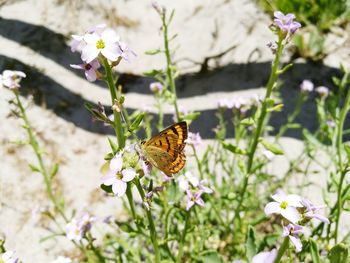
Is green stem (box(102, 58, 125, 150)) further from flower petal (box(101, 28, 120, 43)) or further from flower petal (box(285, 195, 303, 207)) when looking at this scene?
flower petal (box(285, 195, 303, 207))

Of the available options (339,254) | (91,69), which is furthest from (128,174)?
(339,254)

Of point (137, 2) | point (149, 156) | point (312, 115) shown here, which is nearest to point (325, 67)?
point (312, 115)

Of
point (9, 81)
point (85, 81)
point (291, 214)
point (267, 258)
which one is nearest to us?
point (267, 258)

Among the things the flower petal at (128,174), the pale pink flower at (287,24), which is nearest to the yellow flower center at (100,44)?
the flower petal at (128,174)

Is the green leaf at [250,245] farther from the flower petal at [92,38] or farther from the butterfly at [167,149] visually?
the flower petal at [92,38]

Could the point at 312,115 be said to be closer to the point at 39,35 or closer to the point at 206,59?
the point at 206,59

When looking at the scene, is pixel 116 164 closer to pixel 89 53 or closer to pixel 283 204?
pixel 89 53
